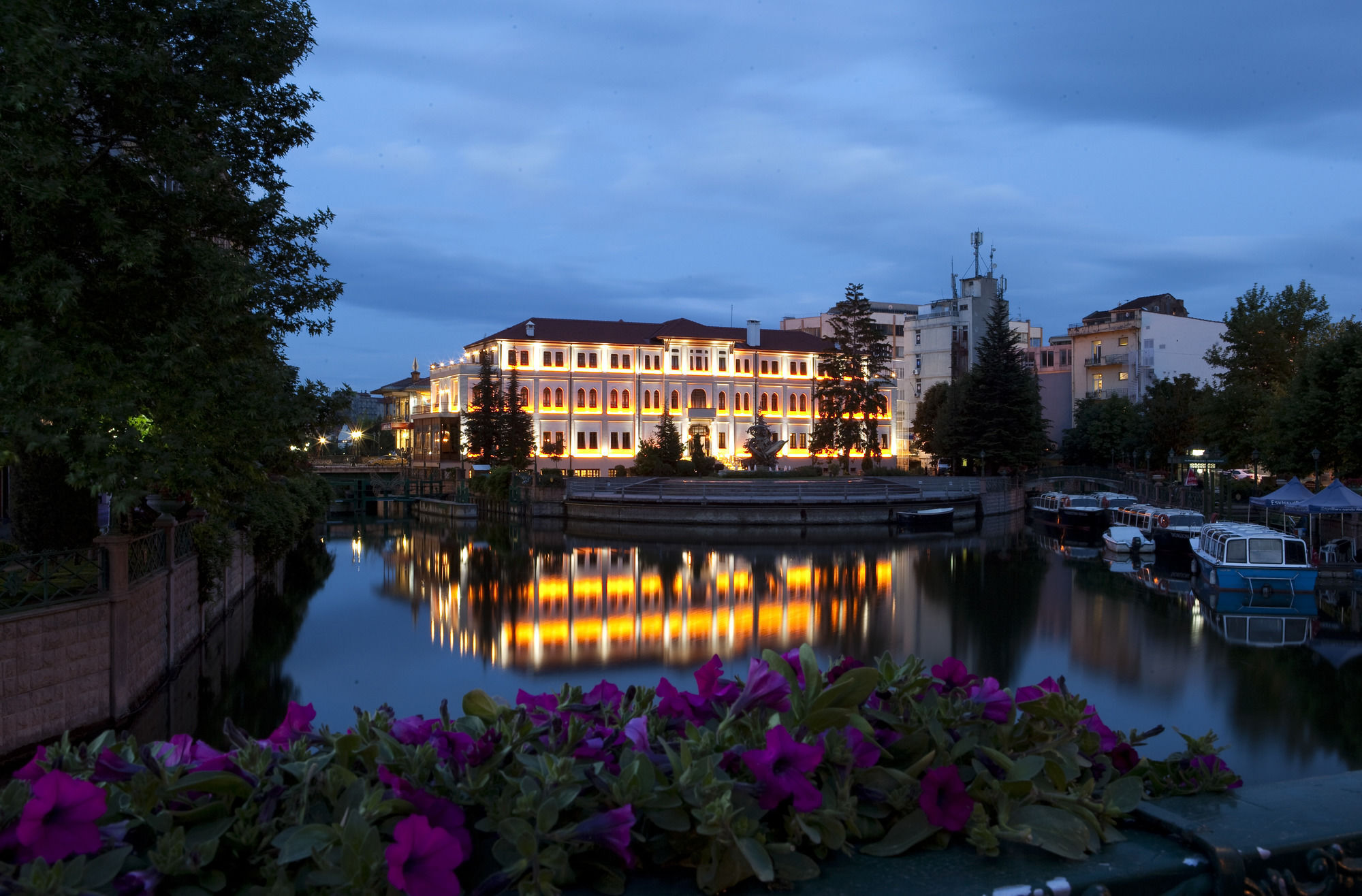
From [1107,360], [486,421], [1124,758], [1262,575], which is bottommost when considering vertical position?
[1262,575]

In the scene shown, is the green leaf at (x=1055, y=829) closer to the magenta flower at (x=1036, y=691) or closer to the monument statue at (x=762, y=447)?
the magenta flower at (x=1036, y=691)

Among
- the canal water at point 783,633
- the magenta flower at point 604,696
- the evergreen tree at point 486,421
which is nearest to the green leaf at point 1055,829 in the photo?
the magenta flower at point 604,696

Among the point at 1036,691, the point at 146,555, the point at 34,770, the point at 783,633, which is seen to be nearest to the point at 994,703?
the point at 1036,691

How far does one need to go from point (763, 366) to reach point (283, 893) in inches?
2638

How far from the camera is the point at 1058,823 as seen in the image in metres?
1.59

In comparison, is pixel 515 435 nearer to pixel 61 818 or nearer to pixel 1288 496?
pixel 1288 496

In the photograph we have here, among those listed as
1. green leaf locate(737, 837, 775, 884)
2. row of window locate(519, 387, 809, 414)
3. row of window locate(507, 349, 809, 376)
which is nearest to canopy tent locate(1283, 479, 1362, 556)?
green leaf locate(737, 837, 775, 884)

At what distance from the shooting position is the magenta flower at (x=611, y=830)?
4.74ft

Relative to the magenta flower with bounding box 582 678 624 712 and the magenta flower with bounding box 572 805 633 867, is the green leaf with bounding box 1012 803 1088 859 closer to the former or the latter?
the magenta flower with bounding box 572 805 633 867

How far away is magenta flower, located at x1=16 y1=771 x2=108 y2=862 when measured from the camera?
1.31 meters

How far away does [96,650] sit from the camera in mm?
10352

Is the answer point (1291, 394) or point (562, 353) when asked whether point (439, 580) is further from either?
point (562, 353)

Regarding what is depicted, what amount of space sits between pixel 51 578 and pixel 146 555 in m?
1.88

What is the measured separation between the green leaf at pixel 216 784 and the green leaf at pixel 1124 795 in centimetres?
136
